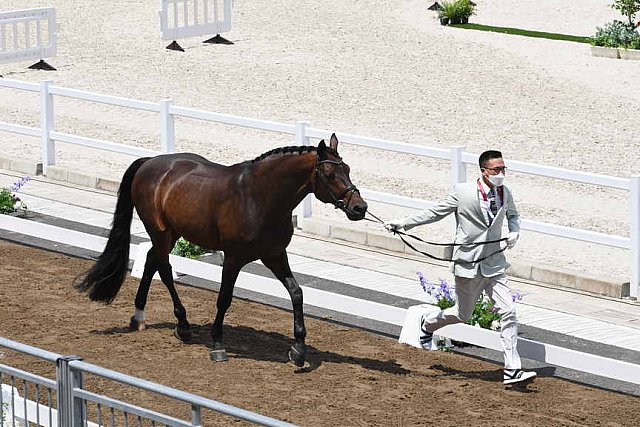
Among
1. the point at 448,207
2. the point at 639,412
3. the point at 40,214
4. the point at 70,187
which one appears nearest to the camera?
the point at 639,412

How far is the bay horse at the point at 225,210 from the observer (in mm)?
11477

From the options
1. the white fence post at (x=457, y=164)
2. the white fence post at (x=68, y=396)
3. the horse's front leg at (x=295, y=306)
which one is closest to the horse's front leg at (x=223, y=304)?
the horse's front leg at (x=295, y=306)

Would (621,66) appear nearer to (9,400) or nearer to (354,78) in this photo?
(354,78)

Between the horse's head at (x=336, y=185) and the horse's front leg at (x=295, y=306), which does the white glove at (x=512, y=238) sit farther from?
the horse's front leg at (x=295, y=306)

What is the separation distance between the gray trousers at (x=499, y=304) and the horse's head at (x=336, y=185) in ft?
3.14

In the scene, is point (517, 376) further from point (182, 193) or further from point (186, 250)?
point (186, 250)

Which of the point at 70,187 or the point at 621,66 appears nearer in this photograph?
the point at 70,187

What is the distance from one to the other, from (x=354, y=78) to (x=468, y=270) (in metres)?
16.5

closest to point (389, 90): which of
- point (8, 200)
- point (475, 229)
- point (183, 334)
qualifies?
point (8, 200)

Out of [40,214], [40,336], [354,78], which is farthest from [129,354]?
[354,78]

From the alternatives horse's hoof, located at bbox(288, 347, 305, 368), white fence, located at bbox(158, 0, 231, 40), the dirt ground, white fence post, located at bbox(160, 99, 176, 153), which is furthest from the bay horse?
white fence, located at bbox(158, 0, 231, 40)

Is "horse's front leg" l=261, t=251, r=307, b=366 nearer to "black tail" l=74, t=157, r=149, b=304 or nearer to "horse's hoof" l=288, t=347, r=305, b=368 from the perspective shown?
"horse's hoof" l=288, t=347, r=305, b=368

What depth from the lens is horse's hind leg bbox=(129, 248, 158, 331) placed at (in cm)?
1276

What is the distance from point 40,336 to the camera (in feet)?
41.3
